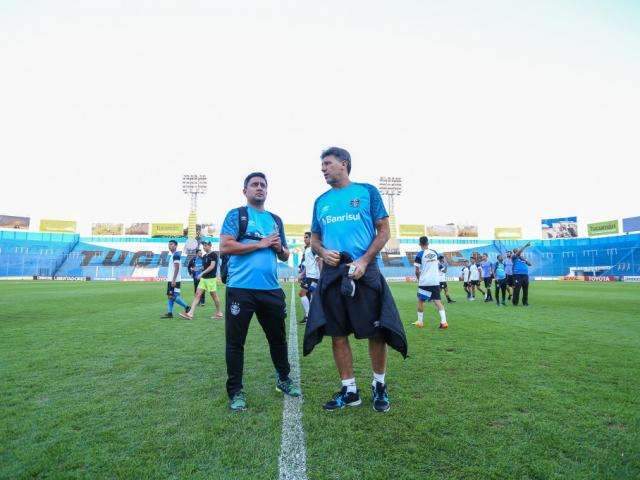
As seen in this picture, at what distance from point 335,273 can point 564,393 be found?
249cm

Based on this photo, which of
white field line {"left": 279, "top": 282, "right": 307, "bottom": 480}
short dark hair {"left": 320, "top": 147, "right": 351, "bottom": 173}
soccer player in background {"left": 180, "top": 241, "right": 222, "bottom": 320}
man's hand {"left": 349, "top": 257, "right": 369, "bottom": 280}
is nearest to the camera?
white field line {"left": 279, "top": 282, "right": 307, "bottom": 480}

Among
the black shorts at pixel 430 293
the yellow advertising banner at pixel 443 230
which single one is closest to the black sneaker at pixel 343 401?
the black shorts at pixel 430 293

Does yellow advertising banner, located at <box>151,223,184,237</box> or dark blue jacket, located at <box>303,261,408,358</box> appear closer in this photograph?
dark blue jacket, located at <box>303,261,408,358</box>

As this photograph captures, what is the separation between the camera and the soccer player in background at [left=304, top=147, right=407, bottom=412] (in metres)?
3.21

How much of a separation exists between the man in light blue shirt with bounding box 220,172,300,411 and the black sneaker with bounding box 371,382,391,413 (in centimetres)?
79

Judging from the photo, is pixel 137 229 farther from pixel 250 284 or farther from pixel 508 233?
pixel 250 284

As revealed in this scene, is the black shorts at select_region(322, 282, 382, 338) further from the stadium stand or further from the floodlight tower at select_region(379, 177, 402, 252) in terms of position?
the floodlight tower at select_region(379, 177, 402, 252)

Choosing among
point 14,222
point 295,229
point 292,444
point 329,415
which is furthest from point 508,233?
point 14,222

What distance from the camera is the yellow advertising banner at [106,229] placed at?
71350mm

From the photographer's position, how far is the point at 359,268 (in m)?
3.14

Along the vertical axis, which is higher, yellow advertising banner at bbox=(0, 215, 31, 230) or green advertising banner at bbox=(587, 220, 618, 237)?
yellow advertising banner at bbox=(0, 215, 31, 230)

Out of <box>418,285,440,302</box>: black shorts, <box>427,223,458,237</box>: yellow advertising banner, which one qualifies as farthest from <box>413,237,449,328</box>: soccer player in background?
<box>427,223,458,237</box>: yellow advertising banner

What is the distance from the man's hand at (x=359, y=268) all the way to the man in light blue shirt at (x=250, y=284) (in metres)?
0.90

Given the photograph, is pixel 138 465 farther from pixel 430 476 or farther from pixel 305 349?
pixel 430 476
